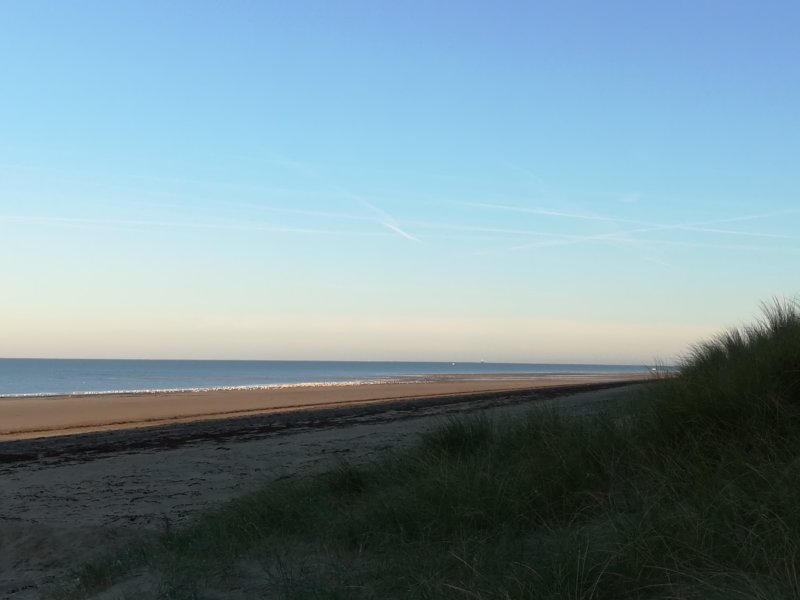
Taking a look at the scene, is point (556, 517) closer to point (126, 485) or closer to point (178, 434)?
point (126, 485)

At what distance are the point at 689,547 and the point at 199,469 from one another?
9.08 m

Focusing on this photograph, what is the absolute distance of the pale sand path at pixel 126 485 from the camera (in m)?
7.51

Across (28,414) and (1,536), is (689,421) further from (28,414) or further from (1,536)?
(28,414)

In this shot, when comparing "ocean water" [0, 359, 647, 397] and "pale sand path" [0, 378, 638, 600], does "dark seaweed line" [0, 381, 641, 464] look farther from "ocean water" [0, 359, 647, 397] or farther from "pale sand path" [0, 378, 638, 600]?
"ocean water" [0, 359, 647, 397]

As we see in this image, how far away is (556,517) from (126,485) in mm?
7553

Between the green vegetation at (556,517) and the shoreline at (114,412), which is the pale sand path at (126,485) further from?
the shoreline at (114,412)

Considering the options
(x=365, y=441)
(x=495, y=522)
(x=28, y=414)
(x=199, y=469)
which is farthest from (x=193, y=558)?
(x=28, y=414)

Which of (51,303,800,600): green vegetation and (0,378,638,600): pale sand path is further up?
(51,303,800,600): green vegetation

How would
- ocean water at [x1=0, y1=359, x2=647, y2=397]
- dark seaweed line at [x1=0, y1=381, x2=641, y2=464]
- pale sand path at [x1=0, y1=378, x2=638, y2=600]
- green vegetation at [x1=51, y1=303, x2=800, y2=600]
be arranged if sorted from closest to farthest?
green vegetation at [x1=51, y1=303, x2=800, y2=600] → pale sand path at [x1=0, y1=378, x2=638, y2=600] → dark seaweed line at [x1=0, y1=381, x2=641, y2=464] → ocean water at [x1=0, y1=359, x2=647, y2=397]

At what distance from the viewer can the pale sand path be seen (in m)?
7.51

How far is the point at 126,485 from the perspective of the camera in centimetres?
1084

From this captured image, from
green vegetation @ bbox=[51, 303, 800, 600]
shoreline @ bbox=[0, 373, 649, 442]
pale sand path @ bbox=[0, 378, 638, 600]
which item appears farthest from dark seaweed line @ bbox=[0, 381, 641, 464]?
green vegetation @ bbox=[51, 303, 800, 600]

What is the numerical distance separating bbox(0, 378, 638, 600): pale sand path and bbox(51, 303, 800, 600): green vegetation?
1294mm

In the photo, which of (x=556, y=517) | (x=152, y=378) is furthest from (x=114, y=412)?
(x=152, y=378)
